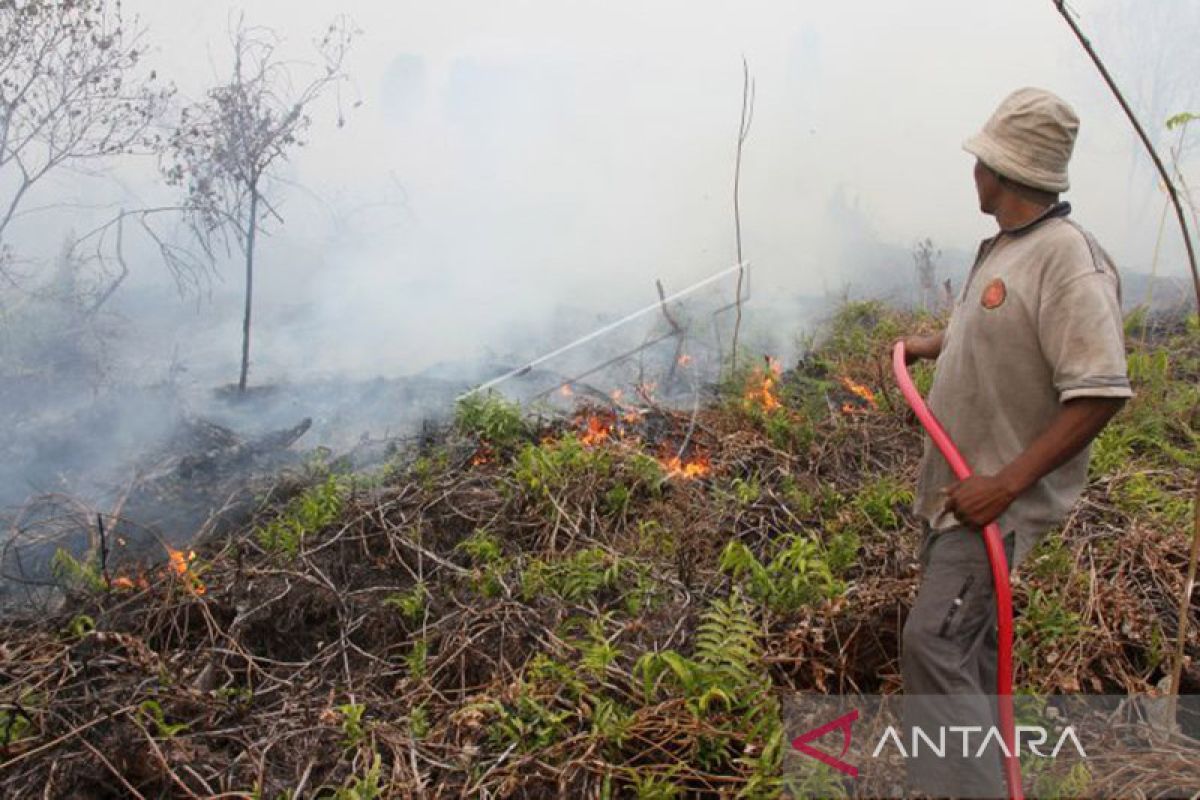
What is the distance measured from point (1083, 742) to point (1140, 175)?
37.4ft

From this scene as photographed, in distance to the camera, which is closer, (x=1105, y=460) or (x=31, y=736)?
(x=31, y=736)

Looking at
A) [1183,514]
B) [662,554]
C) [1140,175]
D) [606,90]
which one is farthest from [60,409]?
[1140,175]

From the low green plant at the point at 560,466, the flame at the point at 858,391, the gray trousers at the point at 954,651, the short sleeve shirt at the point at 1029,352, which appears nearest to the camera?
the short sleeve shirt at the point at 1029,352

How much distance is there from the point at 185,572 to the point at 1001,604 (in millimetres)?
3334

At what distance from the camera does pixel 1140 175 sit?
12.0 metres

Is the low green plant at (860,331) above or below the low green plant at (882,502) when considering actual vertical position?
above

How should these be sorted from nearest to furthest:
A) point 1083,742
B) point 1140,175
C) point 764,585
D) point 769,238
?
1. point 1083,742
2. point 764,585
3. point 769,238
4. point 1140,175

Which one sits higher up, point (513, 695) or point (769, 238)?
point (769, 238)

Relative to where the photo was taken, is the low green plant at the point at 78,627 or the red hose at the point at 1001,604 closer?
the red hose at the point at 1001,604

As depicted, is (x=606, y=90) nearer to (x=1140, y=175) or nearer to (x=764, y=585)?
(x=1140, y=175)

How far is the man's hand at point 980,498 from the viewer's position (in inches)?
91.4

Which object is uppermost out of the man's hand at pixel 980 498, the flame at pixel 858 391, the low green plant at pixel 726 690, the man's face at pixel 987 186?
the man's face at pixel 987 186

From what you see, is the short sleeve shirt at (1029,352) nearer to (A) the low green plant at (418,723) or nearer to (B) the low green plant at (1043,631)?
(B) the low green plant at (1043,631)

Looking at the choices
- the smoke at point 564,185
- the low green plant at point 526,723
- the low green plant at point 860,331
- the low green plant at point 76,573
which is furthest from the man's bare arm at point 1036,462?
the smoke at point 564,185
